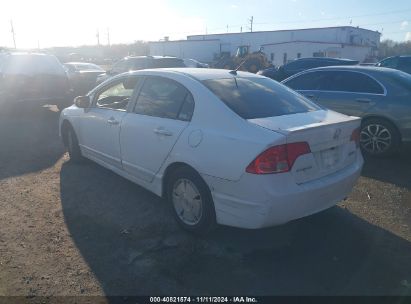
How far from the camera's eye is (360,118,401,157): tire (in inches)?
247

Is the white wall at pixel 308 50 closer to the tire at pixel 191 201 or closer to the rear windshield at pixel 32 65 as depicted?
the rear windshield at pixel 32 65

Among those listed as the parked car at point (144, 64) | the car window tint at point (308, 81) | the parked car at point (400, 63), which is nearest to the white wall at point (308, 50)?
the parked car at point (400, 63)

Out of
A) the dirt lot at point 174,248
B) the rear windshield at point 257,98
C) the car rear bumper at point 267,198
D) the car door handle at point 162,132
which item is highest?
the rear windshield at point 257,98

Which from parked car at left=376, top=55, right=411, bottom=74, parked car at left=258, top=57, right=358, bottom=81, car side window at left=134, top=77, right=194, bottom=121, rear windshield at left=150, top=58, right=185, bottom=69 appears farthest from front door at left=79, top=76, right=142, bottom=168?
parked car at left=376, top=55, right=411, bottom=74

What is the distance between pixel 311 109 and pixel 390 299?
2011 millimetres

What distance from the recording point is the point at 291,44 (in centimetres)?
4109

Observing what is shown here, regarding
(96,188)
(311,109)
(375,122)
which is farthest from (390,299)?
(375,122)

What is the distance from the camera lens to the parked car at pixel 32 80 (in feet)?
32.8

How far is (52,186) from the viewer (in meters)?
5.33

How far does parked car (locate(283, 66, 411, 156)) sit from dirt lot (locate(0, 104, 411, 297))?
1.21 metres

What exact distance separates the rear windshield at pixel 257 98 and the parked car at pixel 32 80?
7794 mm

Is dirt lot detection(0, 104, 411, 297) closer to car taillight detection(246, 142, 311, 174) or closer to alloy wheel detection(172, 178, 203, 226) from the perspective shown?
alloy wheel detection(172, 178, 203, 226)

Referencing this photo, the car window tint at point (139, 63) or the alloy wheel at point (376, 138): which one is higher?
the car window tint at point (139, 63)

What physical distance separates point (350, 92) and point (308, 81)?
0.96m
